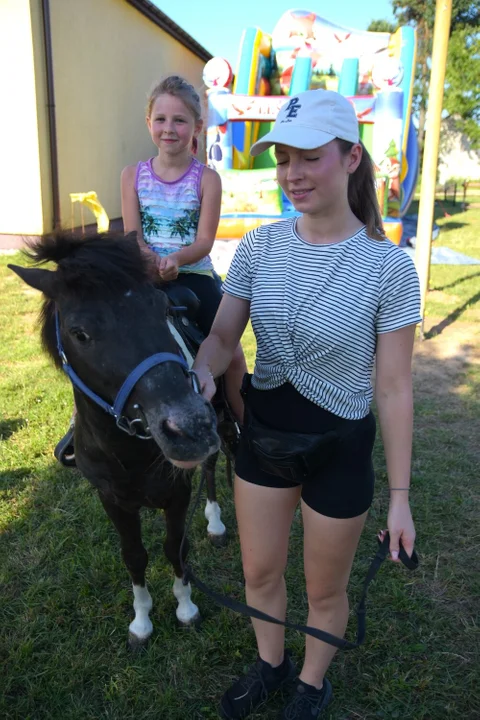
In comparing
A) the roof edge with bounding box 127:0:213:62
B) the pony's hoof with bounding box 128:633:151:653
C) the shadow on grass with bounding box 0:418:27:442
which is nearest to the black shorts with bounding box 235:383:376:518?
the pony's hoof with bounding box 128:633:151:653

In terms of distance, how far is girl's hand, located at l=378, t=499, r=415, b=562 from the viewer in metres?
1.73

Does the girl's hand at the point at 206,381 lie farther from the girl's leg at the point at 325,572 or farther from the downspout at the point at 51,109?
the downspout at the point at 51,109

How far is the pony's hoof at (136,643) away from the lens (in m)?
2.52

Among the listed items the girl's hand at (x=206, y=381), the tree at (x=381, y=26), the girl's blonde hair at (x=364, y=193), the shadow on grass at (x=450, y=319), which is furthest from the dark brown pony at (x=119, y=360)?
the tree at (x=381, y=26)

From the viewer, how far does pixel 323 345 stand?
1.70 meters

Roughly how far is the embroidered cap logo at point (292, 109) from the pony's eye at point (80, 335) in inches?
36.2

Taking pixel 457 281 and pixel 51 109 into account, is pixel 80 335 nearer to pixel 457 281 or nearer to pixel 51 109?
pixel 457 281

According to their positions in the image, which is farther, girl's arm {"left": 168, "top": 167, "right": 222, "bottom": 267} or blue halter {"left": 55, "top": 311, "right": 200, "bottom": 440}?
girl's arm {"left": 168, "top": 167, "right": 222, "bottom": 267}

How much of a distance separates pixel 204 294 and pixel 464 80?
28237 millimetres

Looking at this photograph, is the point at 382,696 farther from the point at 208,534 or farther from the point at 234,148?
the point at 234,148

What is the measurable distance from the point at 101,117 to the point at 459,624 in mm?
13092

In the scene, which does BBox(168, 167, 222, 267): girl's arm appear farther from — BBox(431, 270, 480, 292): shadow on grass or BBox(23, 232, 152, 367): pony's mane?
BBox(431, 270, 480, 292): shadow on grass

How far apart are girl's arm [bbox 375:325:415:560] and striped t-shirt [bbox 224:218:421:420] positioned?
53mm

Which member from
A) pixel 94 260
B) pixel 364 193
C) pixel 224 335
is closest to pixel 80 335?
pixel 94 260
